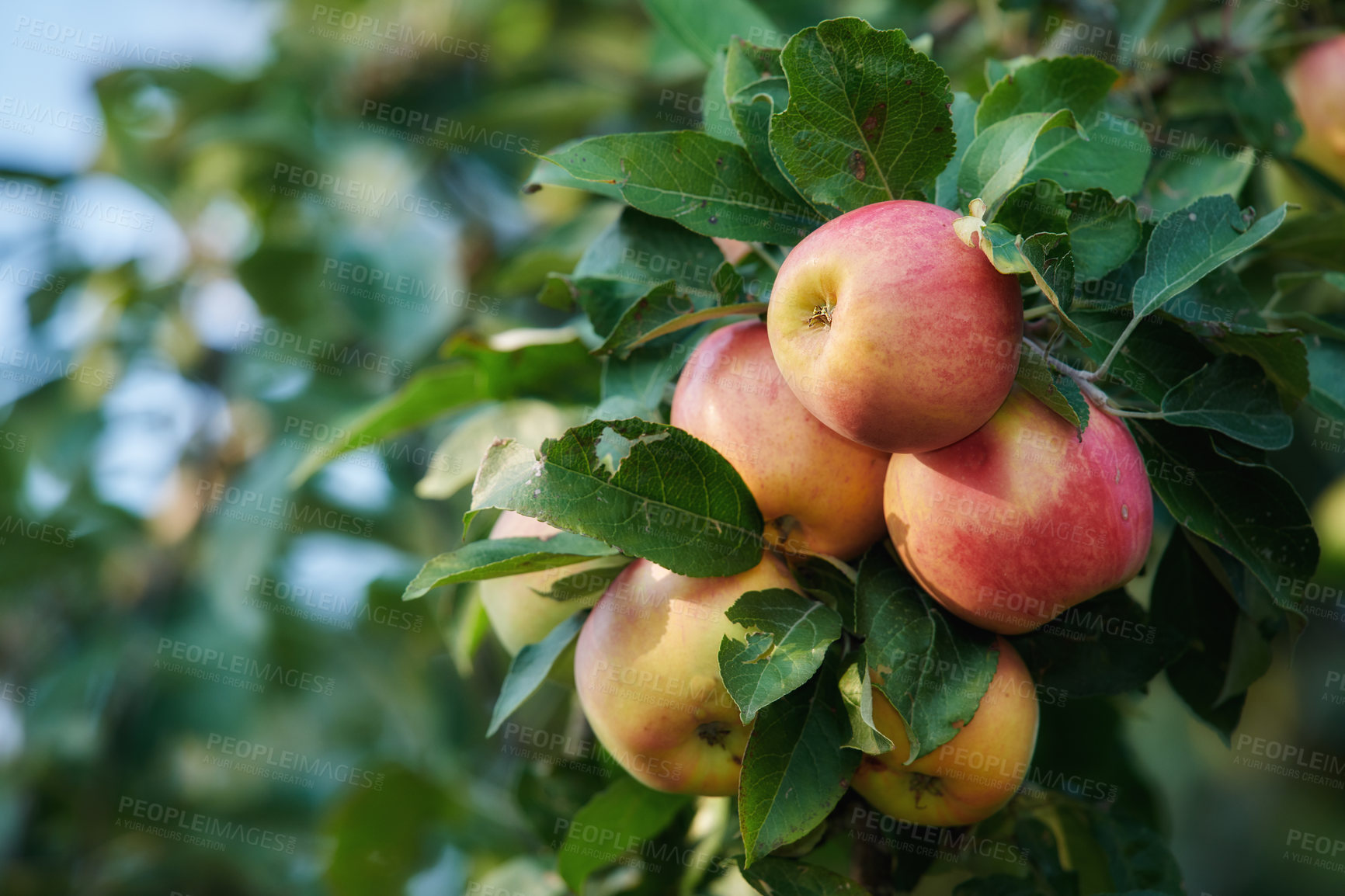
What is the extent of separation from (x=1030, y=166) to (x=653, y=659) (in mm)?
634

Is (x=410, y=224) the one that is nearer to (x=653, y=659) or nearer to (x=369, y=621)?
(x=369, y=621)

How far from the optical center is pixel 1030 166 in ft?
3.42

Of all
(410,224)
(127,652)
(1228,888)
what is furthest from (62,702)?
(1228,888)

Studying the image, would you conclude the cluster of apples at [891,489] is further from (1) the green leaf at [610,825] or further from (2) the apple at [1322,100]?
(2) the apple at [1322,100]

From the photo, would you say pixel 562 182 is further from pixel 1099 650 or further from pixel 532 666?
pixel 1099 650

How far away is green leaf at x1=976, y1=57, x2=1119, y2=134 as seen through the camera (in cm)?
104

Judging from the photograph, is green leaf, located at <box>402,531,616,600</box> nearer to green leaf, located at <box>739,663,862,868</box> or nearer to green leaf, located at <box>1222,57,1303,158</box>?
green leaf, located at <box>739,663,862,868</box>

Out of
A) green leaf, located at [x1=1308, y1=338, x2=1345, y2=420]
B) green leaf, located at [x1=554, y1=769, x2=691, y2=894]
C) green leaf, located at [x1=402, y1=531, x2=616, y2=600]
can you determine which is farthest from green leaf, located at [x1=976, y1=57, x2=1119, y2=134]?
green leaf, located at [x1=554, y1=769, x2=691, y2=894]

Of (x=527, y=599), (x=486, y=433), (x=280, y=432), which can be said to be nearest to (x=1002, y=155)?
(x=527, y=599)

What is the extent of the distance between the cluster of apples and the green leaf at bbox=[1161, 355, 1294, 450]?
0.21ft

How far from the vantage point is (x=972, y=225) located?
0.78 m

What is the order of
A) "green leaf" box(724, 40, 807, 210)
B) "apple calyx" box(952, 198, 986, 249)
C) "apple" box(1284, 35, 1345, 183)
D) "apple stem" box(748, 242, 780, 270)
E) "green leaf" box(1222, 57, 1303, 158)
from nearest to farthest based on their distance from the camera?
1. "apple calyx" box(952, 198, 986, 249)
2. "green leaf" box(724, 40, 807, 210)
3. "apple stem" box(748, 242, 780, 270)
4. "green leaf" box(1222, 57, 1303, 158)
5. "apple" box(1284, 35, 1345, 183)

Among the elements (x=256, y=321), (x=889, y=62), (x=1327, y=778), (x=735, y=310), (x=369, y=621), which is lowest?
(x=1327, y=778)

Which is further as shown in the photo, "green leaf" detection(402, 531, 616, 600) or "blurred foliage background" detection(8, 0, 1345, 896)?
"blurred foliage background" detection(8, 0, 1345, 896)
